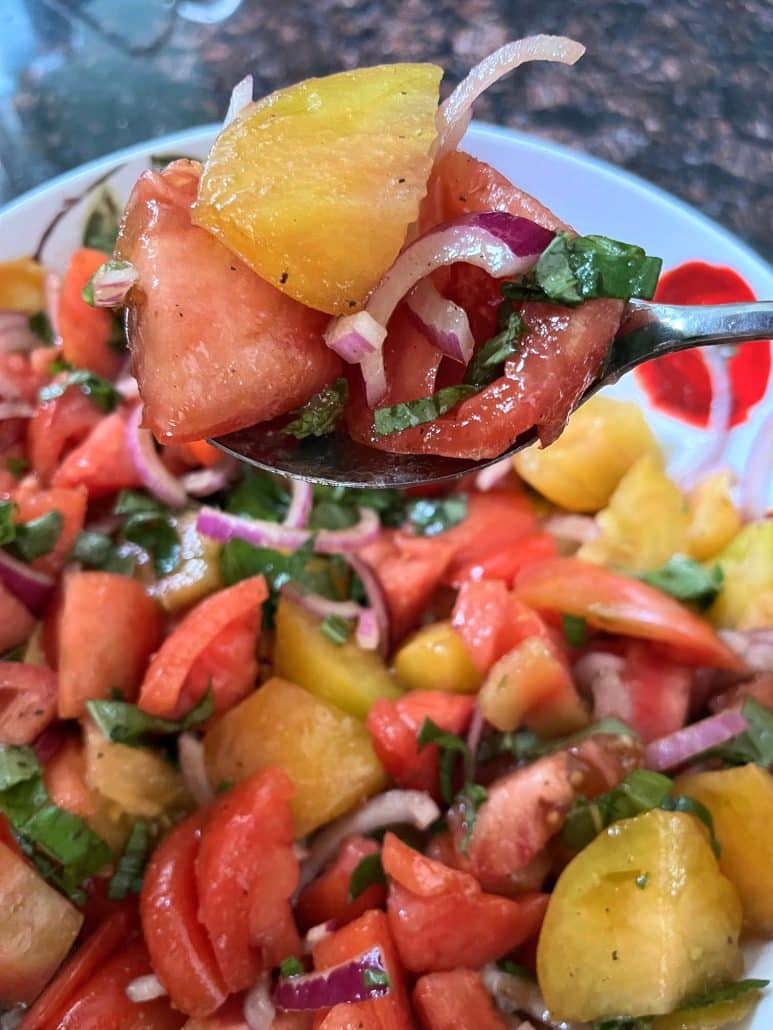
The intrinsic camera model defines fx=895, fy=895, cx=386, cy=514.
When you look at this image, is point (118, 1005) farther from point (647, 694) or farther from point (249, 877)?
point (647, 694)

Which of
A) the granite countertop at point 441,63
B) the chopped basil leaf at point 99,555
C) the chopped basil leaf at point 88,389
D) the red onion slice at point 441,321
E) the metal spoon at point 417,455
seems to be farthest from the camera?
the granite countertop at point 441,63

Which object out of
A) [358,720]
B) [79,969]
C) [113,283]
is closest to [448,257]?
[113,283]

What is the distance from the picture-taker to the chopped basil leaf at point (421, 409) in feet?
3.81

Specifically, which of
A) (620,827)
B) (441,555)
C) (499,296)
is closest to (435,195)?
(499,296)

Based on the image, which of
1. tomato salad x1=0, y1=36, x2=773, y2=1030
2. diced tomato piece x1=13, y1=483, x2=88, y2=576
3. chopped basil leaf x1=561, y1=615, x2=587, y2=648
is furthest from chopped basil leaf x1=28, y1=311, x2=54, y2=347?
chopped basil leaf x1=561, y1=615, x2=587, y2=648

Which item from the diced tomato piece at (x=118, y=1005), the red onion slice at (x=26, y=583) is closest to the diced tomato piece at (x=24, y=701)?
the red onion slice at (x=26, y=583)

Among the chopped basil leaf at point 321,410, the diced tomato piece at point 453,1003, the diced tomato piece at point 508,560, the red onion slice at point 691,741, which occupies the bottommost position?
the diced tomato piece at point 453,1003

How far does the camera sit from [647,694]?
176cm

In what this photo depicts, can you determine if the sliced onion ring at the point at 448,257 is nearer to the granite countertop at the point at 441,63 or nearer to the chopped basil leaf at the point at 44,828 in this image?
the chopped basil leaf at the point at 44,828

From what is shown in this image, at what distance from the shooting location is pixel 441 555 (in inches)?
75.9

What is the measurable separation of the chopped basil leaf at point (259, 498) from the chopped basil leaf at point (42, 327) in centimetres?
58

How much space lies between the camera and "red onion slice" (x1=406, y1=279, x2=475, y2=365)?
1.17 m

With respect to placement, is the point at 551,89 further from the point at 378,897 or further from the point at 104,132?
the point at 378,897

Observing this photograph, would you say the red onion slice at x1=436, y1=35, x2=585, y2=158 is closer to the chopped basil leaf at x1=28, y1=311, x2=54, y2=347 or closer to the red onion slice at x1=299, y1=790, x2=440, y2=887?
the red onion slice at x1=299, y1=790, x2=440, y2=887
